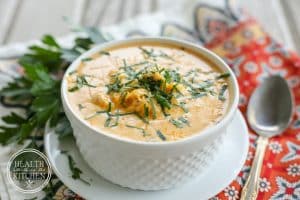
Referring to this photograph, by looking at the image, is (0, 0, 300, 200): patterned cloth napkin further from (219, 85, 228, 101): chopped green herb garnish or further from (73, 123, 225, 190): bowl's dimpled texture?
(219, 85, 228, 101): chopped green herb garnish

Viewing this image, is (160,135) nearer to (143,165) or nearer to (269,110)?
(143,165)

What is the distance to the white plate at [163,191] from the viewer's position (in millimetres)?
1358

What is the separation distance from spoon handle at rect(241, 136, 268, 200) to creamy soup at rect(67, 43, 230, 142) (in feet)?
0.91

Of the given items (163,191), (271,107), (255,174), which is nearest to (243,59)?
(271,107)

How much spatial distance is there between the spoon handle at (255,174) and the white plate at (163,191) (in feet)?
0.23

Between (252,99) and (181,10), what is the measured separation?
0.74 m

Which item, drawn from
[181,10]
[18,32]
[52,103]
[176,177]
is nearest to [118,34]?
[181,10]

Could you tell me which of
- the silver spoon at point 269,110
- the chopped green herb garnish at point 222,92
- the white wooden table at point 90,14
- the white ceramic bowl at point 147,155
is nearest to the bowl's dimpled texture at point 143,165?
the white ceramic bowl at point 147,155

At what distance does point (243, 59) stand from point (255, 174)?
656 millimetres

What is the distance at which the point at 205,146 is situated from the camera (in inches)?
51.6

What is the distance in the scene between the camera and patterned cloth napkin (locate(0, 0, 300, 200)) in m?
1.49

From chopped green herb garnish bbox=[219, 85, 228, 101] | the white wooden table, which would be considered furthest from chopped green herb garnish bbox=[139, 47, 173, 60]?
the white wooden table

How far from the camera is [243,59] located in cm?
200

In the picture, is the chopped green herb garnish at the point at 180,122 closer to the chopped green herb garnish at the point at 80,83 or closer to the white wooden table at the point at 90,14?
the chopped green herb garnish at the point at 80,83
